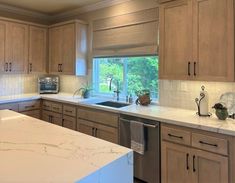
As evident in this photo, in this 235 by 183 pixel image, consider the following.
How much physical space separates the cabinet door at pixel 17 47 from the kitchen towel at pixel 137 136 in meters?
2.58

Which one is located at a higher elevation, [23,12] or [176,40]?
[23,12]

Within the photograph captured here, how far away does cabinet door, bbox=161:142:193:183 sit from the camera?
86.2 inches

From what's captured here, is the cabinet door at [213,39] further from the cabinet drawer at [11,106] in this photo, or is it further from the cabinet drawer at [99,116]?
the cabinet drawer at [11,106]

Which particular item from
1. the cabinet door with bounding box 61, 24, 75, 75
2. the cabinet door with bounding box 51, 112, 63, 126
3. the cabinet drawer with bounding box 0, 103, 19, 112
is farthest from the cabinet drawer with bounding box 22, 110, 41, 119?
the cabinet door with bounding box 61, 24, 75, 75

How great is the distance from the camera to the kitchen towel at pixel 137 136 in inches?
98.3

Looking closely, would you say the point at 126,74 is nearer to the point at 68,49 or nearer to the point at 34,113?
the point at 68,49

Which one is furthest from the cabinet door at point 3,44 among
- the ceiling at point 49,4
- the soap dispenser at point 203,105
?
the soap dispenser at point 203,105

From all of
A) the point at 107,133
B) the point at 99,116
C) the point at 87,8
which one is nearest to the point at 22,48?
the point at 87,8

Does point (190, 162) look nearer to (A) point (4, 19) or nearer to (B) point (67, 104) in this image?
(B) point (67, 104)

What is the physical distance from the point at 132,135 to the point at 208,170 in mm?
914

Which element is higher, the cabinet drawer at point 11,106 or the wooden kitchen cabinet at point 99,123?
the cabinet drawer at point 11,106

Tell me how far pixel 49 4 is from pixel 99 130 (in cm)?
250

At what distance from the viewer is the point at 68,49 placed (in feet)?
13.0

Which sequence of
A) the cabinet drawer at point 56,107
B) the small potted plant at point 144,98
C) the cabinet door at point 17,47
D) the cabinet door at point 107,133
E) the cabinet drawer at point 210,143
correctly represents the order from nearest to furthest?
the cabinet drawer at point 210,143, the cabinet door at point 107,133, the small potted plant at point 144,98, the cabinet drawer at point 56,107, the cabinet door at point 17,47
